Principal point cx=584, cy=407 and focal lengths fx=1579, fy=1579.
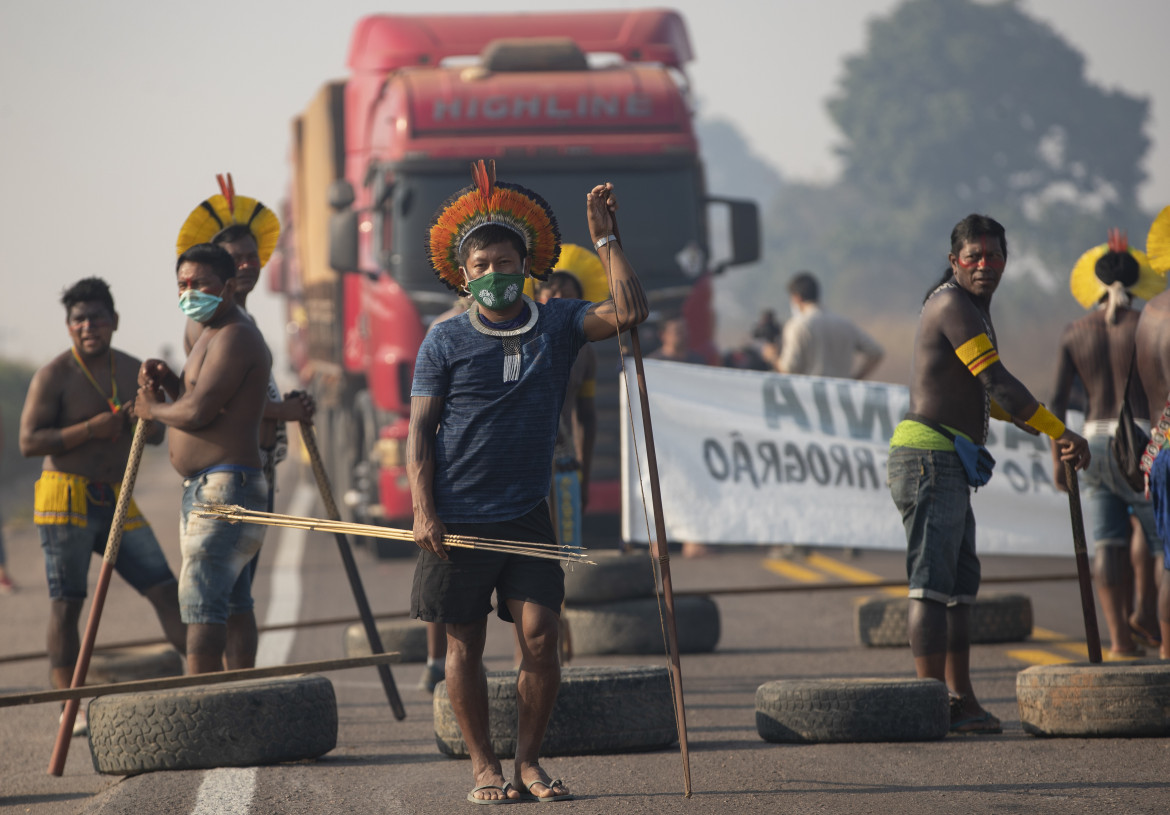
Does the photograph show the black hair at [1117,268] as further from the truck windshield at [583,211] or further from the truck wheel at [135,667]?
the truck windshield at [583,211]

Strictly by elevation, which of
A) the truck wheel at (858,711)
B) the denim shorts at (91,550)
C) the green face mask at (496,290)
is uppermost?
the green face mask at (496,290)

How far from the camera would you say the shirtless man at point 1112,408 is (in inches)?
294

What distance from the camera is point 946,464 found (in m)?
5.92

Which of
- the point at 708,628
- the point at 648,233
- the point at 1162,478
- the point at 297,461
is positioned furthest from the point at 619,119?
the point at 297,461

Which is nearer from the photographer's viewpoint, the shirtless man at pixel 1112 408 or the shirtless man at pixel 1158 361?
the shirtless man at pixel 1158 361

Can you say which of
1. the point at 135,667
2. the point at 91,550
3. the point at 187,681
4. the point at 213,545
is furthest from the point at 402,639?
the point at 187,681

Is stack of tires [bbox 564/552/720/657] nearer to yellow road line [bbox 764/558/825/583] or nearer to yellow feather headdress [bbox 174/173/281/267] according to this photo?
yellow feather headdress [bbox 174/173/281/267]

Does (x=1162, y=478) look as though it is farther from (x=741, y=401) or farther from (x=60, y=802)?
(x=741, y=401)

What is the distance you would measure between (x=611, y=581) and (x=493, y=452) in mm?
3657

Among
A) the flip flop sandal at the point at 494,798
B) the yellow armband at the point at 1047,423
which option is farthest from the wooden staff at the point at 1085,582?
the flip flop sandal at the point at 494,798

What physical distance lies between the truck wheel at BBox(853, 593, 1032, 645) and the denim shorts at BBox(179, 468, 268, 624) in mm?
3732

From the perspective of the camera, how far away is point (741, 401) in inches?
428

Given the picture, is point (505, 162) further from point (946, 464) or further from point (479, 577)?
point (479, 577)

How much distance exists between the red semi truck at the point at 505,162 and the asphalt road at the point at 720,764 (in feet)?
12.2
